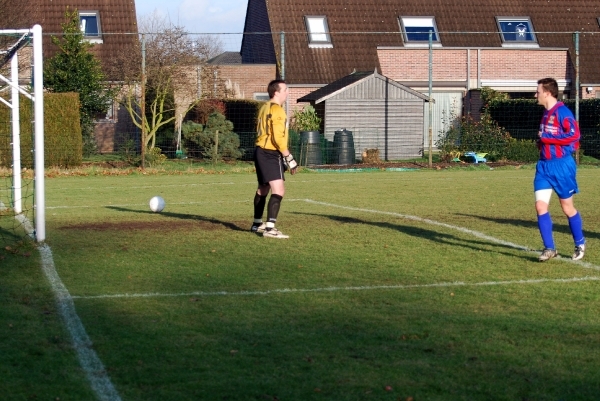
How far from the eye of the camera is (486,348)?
5.75m

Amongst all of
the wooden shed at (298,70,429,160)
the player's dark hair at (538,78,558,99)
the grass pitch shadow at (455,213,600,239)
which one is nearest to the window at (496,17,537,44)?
the wooden shed at (298,70,429,160)

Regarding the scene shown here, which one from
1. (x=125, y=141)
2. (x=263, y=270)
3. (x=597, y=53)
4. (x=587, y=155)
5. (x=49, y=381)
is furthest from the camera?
(x=597, y=53)

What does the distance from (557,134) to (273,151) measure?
361 centimetres

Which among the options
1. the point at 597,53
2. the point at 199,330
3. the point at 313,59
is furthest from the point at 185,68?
the point at 199,330

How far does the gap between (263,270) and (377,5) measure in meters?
32.2

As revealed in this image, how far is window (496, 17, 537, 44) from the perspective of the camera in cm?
3909

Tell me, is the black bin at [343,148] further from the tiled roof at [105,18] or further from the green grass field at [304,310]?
the green grass field at [304,310]

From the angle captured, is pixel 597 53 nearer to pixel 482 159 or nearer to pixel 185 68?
pixel 482 159

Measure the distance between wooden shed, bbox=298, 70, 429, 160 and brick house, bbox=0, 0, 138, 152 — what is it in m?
7.38

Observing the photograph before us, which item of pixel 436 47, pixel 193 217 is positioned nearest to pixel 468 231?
pixel 193 217

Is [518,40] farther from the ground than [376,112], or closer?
farther from the ground

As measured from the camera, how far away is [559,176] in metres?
9.02

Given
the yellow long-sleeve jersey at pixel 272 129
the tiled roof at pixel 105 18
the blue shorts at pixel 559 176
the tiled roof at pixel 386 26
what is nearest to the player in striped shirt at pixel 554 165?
the blue shorts at pixel 559 176

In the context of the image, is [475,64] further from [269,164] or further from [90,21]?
[269,164]
